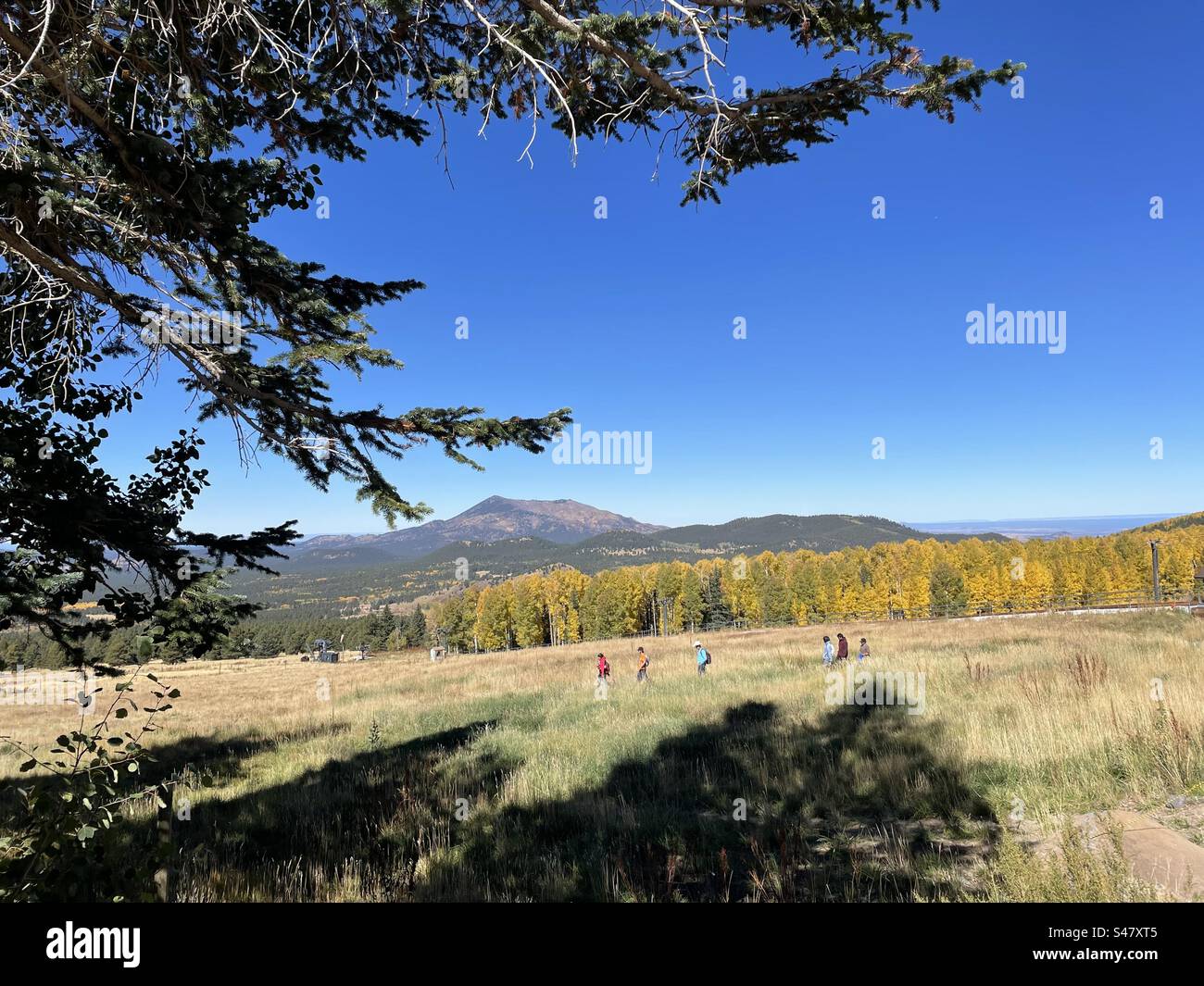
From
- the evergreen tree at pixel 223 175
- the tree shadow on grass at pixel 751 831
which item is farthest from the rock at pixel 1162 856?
the evergreen tree at pixel 223 175

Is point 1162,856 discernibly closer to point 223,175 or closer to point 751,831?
point 751,831

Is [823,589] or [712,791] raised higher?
[712,791]

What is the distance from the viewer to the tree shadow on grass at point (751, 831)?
3.88 m

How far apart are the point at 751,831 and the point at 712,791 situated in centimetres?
123

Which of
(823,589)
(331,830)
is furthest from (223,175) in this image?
(823,589)

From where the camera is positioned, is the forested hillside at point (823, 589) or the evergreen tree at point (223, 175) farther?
the forested hillside at point (823, 589)

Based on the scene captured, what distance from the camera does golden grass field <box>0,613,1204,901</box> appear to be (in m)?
4.00

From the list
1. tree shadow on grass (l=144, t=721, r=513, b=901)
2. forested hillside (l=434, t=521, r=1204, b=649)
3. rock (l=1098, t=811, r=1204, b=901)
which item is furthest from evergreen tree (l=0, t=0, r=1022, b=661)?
forested hillside (l=434, t=521, r=1204, b=649)

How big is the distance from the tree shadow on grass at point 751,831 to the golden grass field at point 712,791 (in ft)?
0.09

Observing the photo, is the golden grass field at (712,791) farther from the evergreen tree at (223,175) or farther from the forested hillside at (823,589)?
the forested hillside at (823,589)

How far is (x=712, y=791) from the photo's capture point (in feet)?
20.3

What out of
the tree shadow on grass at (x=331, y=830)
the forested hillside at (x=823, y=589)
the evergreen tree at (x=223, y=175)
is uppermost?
the evergreen tree at (x=223, y=175)

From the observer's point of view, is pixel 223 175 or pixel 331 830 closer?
pixel 223 175
